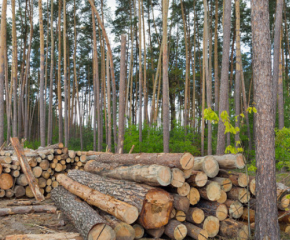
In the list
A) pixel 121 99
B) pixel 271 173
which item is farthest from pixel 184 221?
pixel 121 99

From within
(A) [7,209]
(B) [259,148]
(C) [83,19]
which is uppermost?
(C) [83,19]

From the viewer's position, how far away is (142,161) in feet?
16.1

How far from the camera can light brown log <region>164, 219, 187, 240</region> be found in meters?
3.63

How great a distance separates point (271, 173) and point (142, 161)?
7.41 ft

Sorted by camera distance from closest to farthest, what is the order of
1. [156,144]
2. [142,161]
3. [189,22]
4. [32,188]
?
[142,161] < [32,188] < [156,144] < [189,22]

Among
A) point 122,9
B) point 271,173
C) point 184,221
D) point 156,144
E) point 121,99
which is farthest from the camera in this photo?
point 122,9

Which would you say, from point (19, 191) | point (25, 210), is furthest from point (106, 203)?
point (19, 191)

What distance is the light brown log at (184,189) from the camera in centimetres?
390

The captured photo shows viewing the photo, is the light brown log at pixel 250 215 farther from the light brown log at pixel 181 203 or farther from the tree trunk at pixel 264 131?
the light brown log at pixel 181 203

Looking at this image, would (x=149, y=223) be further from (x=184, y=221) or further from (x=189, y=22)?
(x=189, y=22)

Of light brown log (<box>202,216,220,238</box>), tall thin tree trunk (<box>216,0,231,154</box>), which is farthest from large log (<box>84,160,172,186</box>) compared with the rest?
tall thin tree trunk (<box>216,0,231,154</box>)

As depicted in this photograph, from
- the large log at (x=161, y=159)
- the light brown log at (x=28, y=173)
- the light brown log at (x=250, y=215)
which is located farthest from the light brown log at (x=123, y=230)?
the light brown log at (x=28, y=173)

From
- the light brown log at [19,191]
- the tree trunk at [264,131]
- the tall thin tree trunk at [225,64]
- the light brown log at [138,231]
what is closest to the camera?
the tree trunk at [264,131]

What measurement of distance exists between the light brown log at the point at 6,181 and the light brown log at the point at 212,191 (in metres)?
4.91
